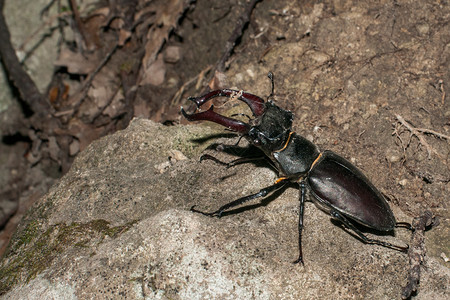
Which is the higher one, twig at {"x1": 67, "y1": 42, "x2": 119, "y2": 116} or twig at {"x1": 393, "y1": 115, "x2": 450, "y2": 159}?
twig at {"x1": 67, "y1": 42, "x2": 119, "y2": 116}

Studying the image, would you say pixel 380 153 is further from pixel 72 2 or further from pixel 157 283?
pixel 72 2

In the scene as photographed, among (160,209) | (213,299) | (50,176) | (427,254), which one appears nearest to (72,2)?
(50,176)

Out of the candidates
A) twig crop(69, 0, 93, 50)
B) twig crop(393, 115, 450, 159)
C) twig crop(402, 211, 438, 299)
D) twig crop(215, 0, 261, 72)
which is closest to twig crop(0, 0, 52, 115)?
twig crop(69, 0, 93, 50)

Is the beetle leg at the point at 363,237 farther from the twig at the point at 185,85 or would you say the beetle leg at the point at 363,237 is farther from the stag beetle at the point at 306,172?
the twig at the point at 185,85

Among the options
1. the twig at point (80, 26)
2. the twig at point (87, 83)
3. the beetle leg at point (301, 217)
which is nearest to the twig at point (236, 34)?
the twig at point (87, 83)

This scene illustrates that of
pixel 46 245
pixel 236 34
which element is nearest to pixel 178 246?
pixel 46 245

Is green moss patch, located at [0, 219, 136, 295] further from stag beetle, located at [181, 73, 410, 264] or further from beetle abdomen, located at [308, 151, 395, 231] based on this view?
beetle abdomen, located at [308, 151, 395, 231]
